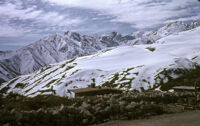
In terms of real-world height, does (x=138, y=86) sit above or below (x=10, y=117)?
below

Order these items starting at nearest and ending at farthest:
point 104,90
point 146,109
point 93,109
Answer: point 93,109 < point 146,109 < point 104,90

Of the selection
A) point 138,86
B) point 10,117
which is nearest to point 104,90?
point 10,117

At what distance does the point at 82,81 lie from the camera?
114 meters

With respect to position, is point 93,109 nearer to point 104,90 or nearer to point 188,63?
point 104,90

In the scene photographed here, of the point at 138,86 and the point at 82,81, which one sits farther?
the point at 82,81

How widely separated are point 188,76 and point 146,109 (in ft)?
270

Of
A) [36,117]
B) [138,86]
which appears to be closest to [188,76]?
[138,86]

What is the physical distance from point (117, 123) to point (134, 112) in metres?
2.37

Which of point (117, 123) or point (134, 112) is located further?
point (134, 112)

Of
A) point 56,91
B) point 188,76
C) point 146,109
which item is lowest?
point 56,91

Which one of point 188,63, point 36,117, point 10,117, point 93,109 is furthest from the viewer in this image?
point 188,63

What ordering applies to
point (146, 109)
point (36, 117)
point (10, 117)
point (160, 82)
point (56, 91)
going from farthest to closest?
1. point (56, 91)
2. point (160, 82)
3. point (146, 109)
4. point (36, 117)
5. point (10, 117)

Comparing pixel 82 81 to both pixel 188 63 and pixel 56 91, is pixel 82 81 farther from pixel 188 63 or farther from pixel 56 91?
pixel 188 63

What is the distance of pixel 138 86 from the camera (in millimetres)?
88250
